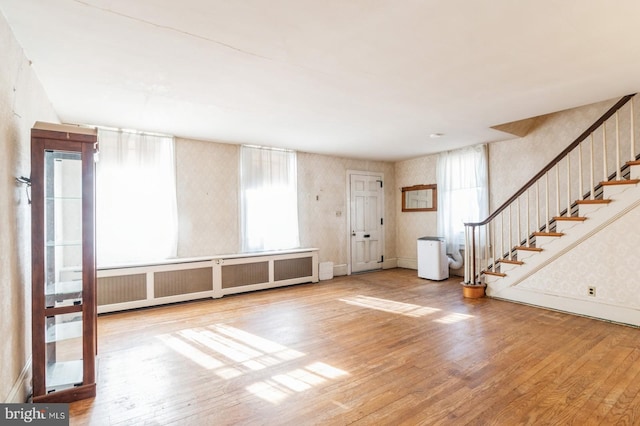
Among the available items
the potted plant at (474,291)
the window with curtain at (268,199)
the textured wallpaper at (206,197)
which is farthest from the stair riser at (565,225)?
the textured wallpaper at (206,197)

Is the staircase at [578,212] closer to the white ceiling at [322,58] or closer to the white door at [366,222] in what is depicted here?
the white ceiling at [322,58]

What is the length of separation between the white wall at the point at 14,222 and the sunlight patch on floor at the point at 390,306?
3753 millimetres

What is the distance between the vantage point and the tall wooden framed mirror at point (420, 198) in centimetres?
725

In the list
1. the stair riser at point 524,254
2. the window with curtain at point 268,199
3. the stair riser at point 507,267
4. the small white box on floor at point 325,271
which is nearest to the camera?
the stair riser at point 524,254

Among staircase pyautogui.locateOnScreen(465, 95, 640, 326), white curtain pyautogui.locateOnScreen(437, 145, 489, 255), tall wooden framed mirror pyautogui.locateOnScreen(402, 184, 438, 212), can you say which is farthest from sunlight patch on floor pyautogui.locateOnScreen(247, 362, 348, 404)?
tall wooden framed mirror pyautogui.locateOnScreen(402, 184, 438, 212)

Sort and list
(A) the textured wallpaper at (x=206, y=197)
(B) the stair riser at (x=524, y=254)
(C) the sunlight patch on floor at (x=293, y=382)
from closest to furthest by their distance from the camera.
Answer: (C) the sunlight patch on floor at (x=293, y=382)
(B) the stair riser at (x=524, y=254)
(A) the textured wallpaper at (x=206, y=197)

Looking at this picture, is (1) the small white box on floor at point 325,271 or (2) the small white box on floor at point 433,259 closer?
(2) the small white box on floor at point 433,259

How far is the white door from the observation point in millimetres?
7406

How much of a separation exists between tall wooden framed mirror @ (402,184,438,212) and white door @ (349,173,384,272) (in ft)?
2.04

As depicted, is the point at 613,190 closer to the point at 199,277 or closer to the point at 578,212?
the point at 578,212

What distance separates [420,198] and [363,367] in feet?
18.0

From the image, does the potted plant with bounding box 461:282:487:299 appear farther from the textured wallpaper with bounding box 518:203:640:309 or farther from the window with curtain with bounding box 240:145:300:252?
the window with curtain with bounding box 240:145:300:252

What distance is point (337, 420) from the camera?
2.05m

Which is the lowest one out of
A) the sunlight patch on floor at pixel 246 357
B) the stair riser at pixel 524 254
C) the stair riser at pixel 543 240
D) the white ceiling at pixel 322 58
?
the sunlight patch on floor at pixel 246 357
